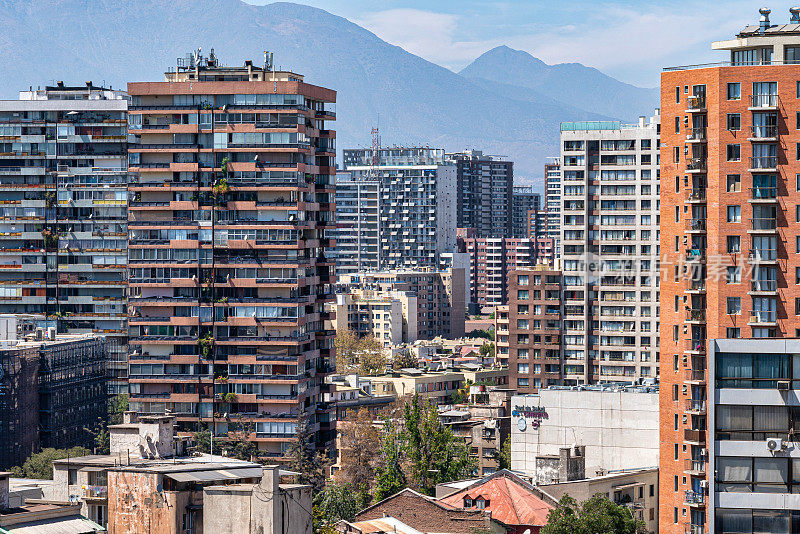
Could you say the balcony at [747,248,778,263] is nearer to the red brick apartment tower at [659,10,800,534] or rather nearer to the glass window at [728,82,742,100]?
the red brick apartment tower at [659,10,800,534]

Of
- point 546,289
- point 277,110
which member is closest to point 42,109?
point 277,110

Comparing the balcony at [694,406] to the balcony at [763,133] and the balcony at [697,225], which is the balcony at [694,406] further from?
the balcony at [763,133]

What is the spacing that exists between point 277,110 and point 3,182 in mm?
43893

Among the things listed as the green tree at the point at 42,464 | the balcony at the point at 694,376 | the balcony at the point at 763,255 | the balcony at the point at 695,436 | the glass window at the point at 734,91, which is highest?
the glass window at the point at 734,91

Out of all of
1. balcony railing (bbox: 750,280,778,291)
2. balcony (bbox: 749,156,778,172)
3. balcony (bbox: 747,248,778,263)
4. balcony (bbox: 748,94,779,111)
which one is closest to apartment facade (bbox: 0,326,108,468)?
balcony railing (bbox: 750,280,778,291)

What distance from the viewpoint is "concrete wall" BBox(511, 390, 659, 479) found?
10512 centimetres

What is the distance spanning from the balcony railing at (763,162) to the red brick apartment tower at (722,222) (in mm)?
59

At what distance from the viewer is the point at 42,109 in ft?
496

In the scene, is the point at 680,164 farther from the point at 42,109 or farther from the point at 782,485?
the point at 42,109

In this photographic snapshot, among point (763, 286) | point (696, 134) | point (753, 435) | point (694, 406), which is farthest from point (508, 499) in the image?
point (753, 435)

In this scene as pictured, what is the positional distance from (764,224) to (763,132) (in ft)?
17.9

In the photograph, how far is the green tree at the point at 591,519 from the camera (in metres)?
80.1

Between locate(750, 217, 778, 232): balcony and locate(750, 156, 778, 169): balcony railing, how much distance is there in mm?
3066

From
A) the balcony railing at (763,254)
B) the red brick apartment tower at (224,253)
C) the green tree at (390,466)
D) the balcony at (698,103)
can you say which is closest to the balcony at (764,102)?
the balcony at (698,103)
